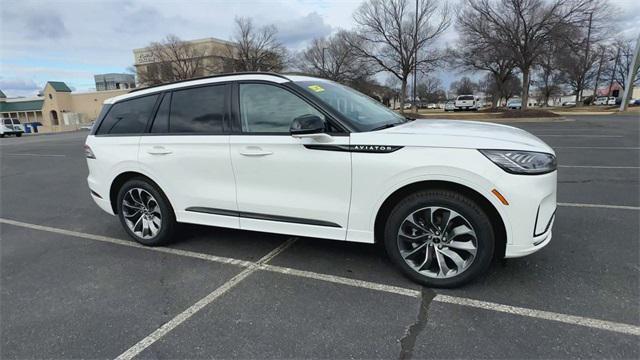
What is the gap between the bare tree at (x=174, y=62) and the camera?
57.2 m

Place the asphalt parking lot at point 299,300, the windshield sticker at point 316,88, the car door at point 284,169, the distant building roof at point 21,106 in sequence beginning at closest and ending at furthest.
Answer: the asphalt parking lot at point 299,300 → the car door at point 284,169 → the windshield sticker at point 316,88 → the distant building roof at point 21,106

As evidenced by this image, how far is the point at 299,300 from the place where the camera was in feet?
9.77

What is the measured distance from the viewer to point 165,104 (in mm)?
3982

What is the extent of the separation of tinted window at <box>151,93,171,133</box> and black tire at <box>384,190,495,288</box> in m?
2.58

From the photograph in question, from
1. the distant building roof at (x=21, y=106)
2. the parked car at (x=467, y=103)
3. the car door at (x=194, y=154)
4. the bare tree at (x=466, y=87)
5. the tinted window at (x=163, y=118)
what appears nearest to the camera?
the car door at (x=194, y=154)

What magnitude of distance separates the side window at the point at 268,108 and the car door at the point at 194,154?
Answer: 0.22 meters

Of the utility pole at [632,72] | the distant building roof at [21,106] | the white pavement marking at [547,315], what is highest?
the distant building roof at [21,106]

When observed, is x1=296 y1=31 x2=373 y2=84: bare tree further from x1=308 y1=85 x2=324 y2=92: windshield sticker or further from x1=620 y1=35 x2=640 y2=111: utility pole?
x1=308 y1=85 x2=324 y2=92: windshield sticker

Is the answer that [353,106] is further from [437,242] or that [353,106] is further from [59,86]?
[59,86]

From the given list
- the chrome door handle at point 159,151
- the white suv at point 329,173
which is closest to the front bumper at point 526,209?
the white suv at point 329,173

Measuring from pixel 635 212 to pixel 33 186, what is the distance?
11.2 metres

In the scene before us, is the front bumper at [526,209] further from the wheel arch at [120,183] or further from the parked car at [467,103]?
the parked car at [467,103]

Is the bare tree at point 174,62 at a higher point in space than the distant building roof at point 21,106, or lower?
higher

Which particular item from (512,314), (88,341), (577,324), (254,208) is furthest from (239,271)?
(577,324)
